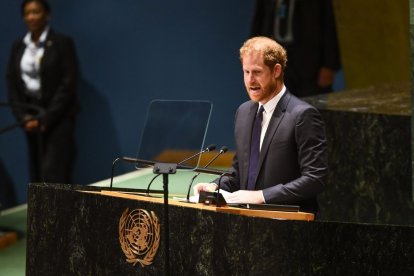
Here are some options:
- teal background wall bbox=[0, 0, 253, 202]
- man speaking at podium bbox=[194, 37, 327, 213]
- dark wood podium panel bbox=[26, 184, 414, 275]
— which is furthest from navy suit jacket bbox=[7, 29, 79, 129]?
man speaking at podium bbox=[194, 37, 327, 213]

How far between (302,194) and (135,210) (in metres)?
0.65

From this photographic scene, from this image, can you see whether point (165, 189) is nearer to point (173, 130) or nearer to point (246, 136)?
point (173, 130)

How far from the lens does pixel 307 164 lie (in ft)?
13.3

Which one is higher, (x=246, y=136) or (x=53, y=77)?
(x=53, y=77)

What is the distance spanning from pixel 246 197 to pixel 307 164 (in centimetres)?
29

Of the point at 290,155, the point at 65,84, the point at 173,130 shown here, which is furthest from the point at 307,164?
the point at 65,84

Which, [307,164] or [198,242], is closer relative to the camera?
[198,242]

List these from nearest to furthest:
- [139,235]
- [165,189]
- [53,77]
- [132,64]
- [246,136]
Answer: [165,189], [139,235], [246,136], [53,77], [132,64]

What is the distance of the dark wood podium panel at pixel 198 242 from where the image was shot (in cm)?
346

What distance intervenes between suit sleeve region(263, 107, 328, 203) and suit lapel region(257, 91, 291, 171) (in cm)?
8

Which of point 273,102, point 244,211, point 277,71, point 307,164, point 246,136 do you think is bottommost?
point 244,211

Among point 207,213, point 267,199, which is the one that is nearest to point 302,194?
point 267,199

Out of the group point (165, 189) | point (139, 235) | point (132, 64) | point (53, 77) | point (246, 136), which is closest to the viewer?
point (165, 189)

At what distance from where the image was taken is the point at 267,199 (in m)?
3.95
